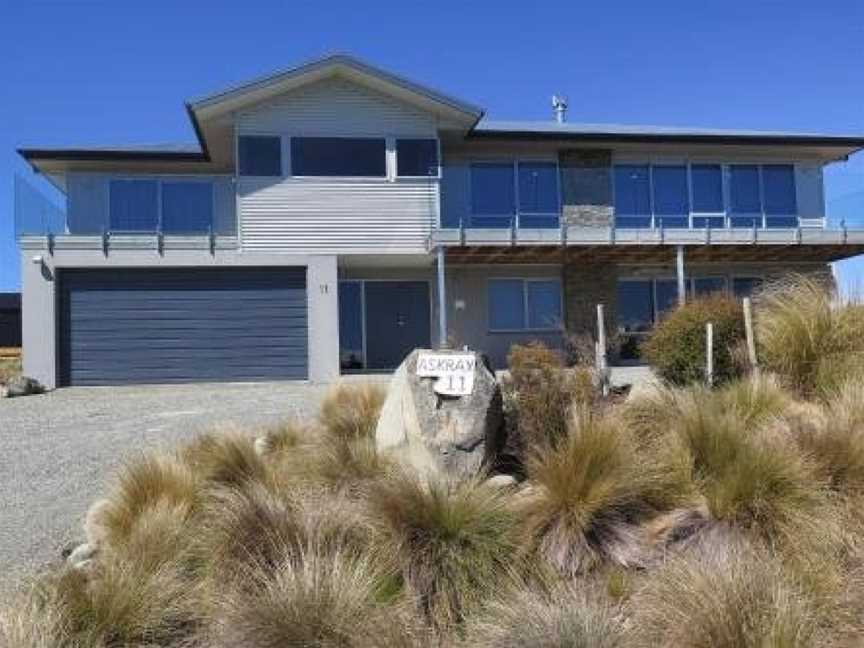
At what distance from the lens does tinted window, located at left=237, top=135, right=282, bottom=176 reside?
21734mm

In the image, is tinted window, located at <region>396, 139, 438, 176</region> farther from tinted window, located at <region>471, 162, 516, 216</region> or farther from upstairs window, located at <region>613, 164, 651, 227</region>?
upstairs window, located at <region>613, 164, 651, 227</region>

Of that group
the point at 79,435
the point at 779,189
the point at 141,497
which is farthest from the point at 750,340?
the point at 779,189

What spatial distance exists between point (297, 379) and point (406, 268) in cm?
454

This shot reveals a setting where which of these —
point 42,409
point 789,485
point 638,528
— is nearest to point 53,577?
point 638,528

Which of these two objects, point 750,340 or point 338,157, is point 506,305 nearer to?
point 338,157

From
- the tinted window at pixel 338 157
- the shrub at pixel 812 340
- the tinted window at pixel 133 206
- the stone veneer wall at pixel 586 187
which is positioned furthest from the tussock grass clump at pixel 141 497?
the stone veneer wall at pixel 586 187

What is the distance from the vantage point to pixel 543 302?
79.7ft

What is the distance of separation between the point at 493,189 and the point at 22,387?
39.4 feet

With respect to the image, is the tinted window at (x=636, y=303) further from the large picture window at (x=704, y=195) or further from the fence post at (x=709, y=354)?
the fence post at (x=709, y=354)

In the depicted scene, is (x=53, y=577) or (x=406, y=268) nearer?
(x=53, y=577)

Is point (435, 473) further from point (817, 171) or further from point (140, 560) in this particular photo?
point (817, 171)

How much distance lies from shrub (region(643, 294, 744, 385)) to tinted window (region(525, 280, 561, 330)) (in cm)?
1270

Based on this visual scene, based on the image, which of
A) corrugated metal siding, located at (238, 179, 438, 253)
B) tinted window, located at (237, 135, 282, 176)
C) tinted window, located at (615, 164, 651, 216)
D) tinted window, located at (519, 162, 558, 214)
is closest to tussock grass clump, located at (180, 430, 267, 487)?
corrugated metal siding, located at (238, 179, 438, 253)

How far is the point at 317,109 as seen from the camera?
22031 millimetres
